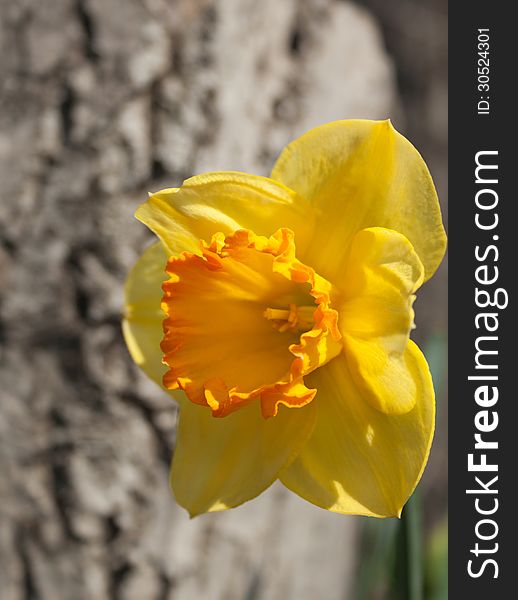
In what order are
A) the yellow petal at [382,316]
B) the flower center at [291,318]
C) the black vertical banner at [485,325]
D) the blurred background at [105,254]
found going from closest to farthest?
1. the yellow petal at [382,316]
2. the flower center at [291,318]
3. the black vertical banner at [485,325]
4. the blurred background at [105,254]

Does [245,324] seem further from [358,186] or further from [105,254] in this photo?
[105,254]

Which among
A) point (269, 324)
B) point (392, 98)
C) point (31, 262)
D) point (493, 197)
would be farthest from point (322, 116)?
point (269, 324)

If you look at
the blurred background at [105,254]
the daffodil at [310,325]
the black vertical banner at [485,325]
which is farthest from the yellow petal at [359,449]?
the blurred background at [105,254]

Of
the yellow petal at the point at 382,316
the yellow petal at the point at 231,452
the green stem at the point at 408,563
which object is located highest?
the yellow petal at the point at 382,316

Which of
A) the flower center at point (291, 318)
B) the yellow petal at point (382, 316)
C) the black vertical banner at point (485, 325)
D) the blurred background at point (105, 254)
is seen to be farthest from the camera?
the blurred background at point (105, 254)

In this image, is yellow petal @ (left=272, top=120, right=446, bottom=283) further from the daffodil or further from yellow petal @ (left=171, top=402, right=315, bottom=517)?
yellow petal @ (left=171, top=402, right=315, bottom=517)

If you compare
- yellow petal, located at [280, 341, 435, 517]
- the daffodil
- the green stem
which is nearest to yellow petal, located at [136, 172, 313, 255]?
the daffodil

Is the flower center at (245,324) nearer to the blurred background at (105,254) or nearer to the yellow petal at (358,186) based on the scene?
the yellow petal at (358,186)

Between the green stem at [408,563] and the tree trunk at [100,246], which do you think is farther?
the tree trunk at [100,246]
